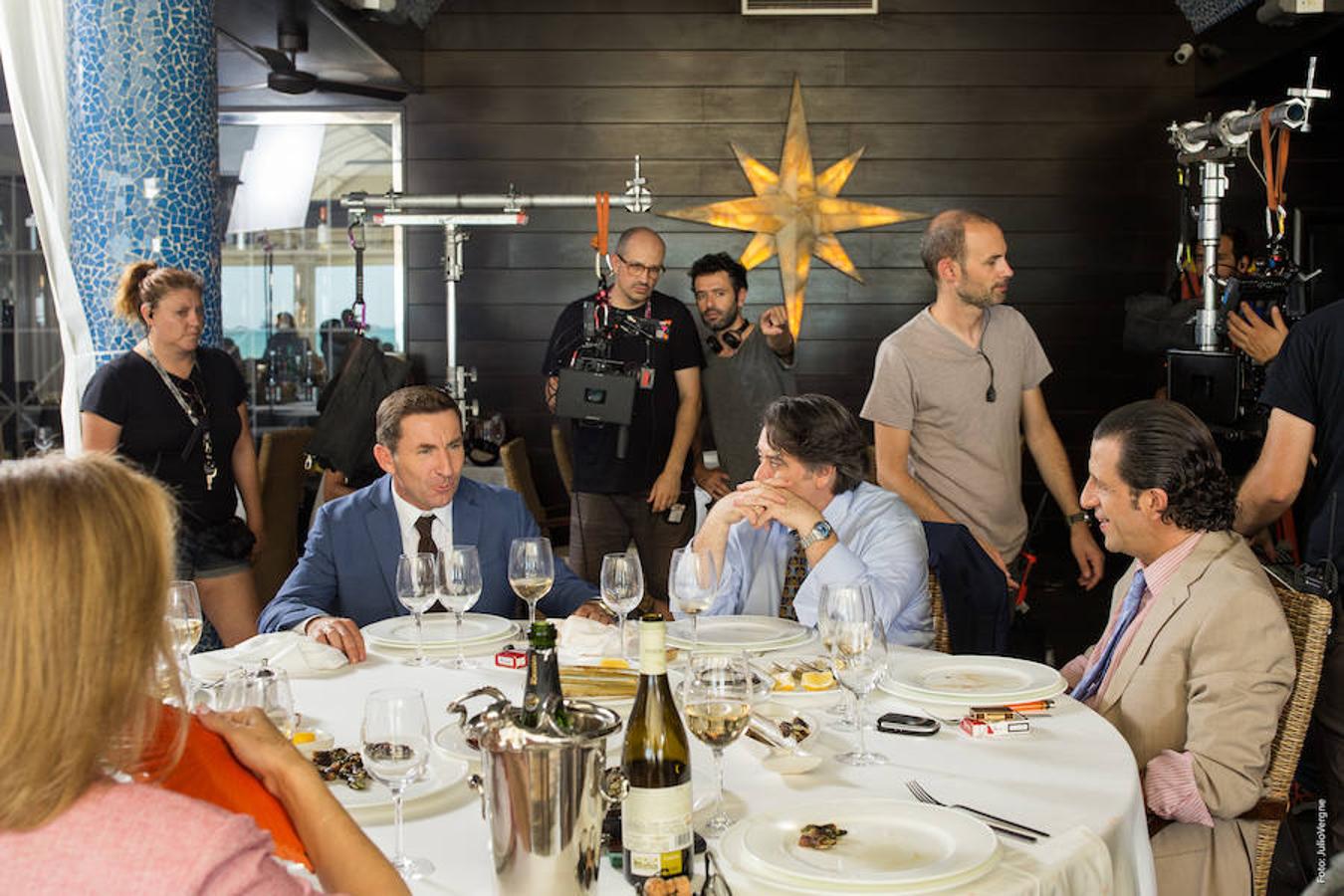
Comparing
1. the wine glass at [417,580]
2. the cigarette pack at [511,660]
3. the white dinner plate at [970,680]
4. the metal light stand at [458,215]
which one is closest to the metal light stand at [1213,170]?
the white dinner plate at [970,680]

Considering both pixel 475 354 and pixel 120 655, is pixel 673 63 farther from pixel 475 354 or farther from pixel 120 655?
pixel 120 655

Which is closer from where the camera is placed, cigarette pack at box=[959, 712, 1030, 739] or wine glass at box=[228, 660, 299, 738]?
wine glass at box=[228, 660, 299, 738]

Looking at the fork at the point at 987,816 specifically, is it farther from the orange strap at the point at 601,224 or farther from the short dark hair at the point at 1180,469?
the orange strap at the point at 601,224

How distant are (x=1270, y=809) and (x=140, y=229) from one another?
3.37 m

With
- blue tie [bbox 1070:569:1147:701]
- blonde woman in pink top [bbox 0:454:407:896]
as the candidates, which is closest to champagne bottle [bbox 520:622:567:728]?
blonde woman in pink top [bbox 0:454:407:896]

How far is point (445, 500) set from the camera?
3.04 metres

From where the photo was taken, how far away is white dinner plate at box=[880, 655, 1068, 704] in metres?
2.11

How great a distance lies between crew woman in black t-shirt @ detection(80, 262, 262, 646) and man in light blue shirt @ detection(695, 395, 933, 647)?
1.64m

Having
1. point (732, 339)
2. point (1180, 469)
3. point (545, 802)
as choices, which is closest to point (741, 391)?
point (732, 339)

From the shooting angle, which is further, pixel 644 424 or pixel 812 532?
pixel 644 424

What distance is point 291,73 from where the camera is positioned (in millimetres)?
5801

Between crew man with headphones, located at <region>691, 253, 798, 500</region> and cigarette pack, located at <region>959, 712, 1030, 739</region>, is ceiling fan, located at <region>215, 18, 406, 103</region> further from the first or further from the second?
cigarette pack, located at <region>959, 712, 1030, 739</region>

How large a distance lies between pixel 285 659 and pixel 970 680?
1.12 m

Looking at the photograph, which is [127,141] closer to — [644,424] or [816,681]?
[644,424]
